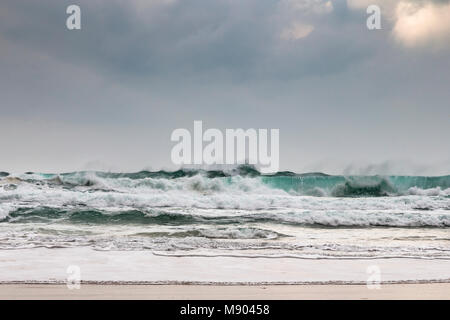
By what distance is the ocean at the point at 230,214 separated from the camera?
7160mm

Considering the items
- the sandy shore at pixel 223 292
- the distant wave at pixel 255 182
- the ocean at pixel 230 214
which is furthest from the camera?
the distant wave at pixel 255 182

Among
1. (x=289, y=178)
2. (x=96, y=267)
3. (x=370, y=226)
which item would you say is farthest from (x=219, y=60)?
(x=96, y=267)

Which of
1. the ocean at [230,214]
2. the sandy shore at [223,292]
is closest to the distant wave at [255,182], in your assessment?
the ocean at [230,214]

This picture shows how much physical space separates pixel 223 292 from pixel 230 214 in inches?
309

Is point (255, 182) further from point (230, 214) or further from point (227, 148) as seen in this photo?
point (230, 214)

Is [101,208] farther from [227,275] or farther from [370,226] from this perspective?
[227,275]

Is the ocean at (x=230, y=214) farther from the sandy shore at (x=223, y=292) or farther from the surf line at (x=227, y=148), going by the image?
the sandy shore at (x=223, y=292)

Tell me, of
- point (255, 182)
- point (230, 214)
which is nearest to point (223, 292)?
point (230, 214)

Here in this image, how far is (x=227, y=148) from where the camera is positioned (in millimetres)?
15938

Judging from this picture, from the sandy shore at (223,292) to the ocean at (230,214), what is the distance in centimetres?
185

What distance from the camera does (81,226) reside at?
9.95 metres

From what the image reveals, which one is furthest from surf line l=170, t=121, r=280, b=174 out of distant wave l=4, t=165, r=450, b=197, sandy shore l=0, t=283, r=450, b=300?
sandy shore l=0, t=283, r=450, b=300

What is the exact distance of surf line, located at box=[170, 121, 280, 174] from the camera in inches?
540

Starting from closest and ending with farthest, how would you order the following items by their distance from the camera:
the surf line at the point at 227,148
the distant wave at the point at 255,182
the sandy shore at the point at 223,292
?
the sandy shore at the point at 223,292, the surf line at the point at 227,148, the distant wave at the point at 255,182
